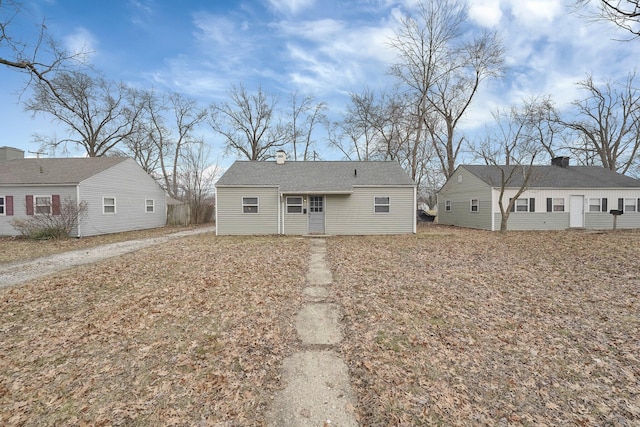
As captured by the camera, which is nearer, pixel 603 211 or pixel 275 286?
pixel 275 286

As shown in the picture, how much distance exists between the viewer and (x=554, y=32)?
11305mm

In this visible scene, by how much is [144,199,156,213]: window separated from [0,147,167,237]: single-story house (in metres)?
0.15

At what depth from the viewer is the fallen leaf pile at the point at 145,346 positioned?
2.77 meters

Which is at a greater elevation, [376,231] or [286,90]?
[286,90]

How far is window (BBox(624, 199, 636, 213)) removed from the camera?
18.4 meters

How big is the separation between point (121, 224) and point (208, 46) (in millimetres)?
12314

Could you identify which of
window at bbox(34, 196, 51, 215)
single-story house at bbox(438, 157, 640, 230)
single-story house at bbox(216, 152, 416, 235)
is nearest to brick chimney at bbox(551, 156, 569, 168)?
single-story house at bbox(438, 157, 640, 230)

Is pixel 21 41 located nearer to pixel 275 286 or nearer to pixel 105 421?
pixel 275 286

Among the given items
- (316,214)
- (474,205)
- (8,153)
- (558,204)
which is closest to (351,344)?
(316,214)

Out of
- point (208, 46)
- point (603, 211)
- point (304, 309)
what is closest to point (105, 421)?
point (304, 309)

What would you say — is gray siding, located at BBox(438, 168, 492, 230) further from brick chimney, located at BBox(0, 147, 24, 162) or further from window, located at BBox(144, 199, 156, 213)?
brick chimney, located at BBox(0, 147, 24, 162)

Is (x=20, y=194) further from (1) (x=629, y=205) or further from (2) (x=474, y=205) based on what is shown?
(1) (x=629, y=205)

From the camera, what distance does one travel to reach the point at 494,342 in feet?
13.3

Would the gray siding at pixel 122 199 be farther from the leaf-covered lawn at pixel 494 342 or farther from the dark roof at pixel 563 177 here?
the dark roof at pixel 563 177
